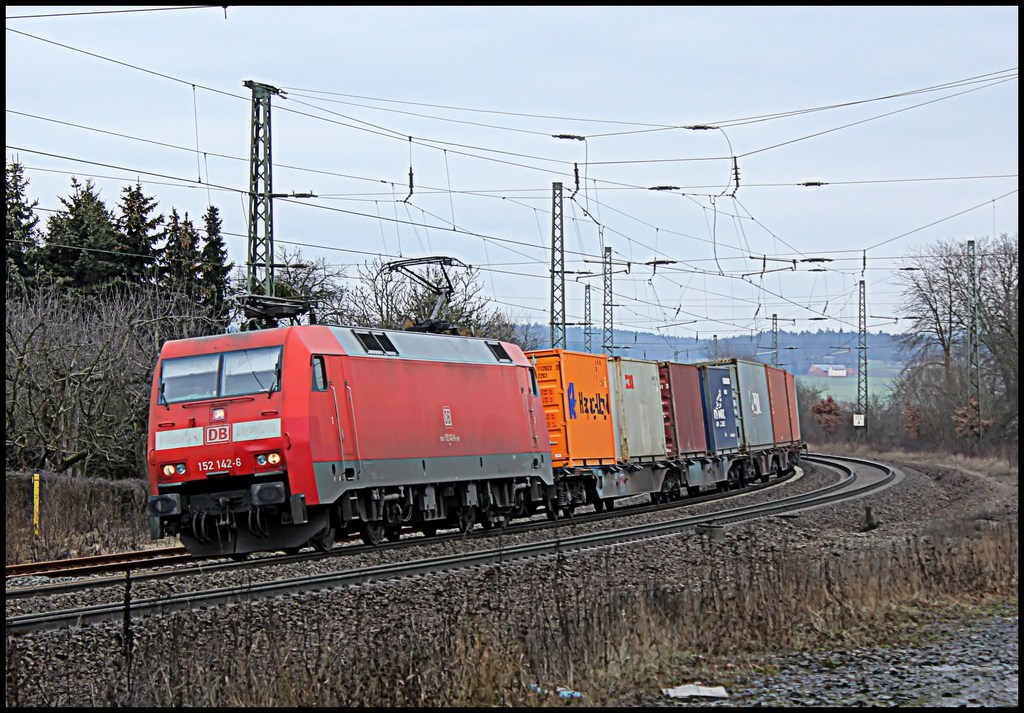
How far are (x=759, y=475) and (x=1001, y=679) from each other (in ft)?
100

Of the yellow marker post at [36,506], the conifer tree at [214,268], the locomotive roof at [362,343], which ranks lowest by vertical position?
the yellow marker post at [36,506]

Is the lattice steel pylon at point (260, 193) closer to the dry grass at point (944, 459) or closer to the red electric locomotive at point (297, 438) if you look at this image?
the red electric locomotive at point (297, 438)

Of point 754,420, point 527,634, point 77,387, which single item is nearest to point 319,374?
point 527,634

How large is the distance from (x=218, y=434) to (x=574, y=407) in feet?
34.2

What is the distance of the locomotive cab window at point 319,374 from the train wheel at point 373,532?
256 centimetres

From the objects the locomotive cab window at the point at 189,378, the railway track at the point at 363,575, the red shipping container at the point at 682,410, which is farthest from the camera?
the red shipping container at the point at 682,410

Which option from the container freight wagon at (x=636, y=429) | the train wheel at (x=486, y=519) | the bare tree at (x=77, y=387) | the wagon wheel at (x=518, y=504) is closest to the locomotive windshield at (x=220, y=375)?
the train wheel at (x=486, y=519)

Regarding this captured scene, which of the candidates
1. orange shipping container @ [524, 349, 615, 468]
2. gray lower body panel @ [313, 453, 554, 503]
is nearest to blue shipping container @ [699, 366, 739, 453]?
orange shipping container @ [524, 349, 615, 468]

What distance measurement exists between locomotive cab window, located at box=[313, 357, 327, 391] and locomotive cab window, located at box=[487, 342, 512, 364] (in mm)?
5133

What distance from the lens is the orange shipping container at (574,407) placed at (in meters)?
24.3

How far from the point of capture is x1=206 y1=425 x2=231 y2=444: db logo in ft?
51.5

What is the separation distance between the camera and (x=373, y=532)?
1755 centimetres

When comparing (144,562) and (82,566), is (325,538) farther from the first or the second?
(82,566)

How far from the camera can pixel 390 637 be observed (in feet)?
30.5
